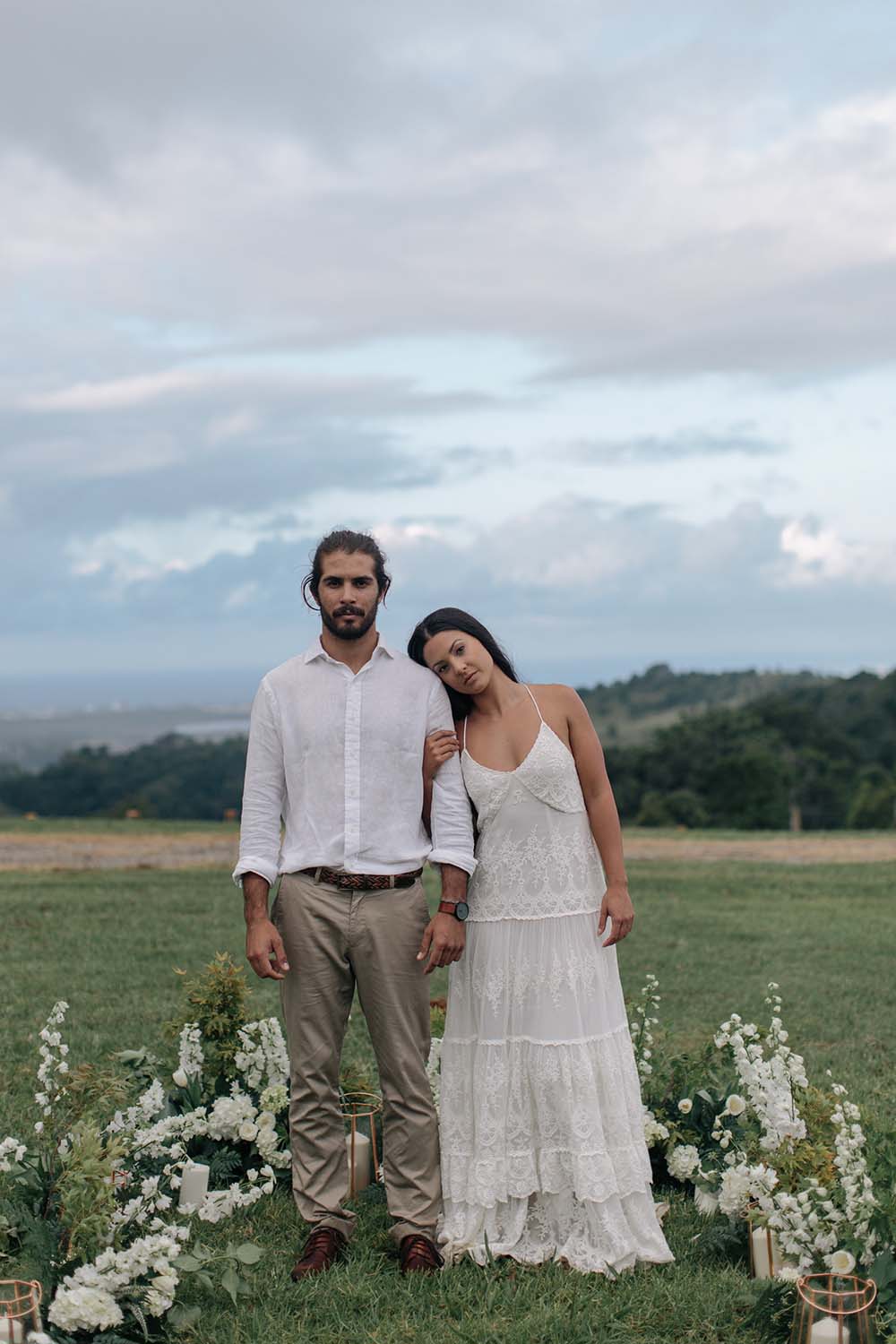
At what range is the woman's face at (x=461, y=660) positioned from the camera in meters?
4.67

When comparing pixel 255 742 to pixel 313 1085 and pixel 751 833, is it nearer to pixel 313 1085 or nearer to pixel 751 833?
pixel 313 1085

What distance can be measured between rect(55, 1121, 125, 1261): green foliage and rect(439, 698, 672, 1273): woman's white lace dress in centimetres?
119

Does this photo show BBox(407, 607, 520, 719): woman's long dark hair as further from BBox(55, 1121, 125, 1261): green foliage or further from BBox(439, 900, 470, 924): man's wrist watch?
BBox(55, 1121, 125, 1261): green foliage

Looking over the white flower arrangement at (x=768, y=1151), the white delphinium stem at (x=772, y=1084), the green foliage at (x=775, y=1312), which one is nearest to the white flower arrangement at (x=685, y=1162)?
the white flower arrangement at (x=768, y=1151)

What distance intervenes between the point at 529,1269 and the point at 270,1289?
33.9 inches

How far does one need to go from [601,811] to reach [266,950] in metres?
1.25

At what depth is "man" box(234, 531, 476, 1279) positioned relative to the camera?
14.9ft

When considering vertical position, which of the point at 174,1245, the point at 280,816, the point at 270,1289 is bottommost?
the point at 270,1289

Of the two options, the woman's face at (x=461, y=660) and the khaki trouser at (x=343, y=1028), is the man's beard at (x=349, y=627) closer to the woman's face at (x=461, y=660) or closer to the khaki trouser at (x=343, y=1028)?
the woman's face at (x=461, y=660)

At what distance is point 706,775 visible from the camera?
47625mm

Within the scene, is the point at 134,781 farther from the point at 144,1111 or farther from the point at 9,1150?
the point at 9,1150

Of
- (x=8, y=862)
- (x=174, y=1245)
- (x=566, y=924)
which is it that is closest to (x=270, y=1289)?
(x=174, y=1245)

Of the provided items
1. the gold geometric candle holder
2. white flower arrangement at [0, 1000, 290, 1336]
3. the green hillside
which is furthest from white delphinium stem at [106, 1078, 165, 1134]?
the green hillside

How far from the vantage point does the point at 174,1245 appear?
409 cm
